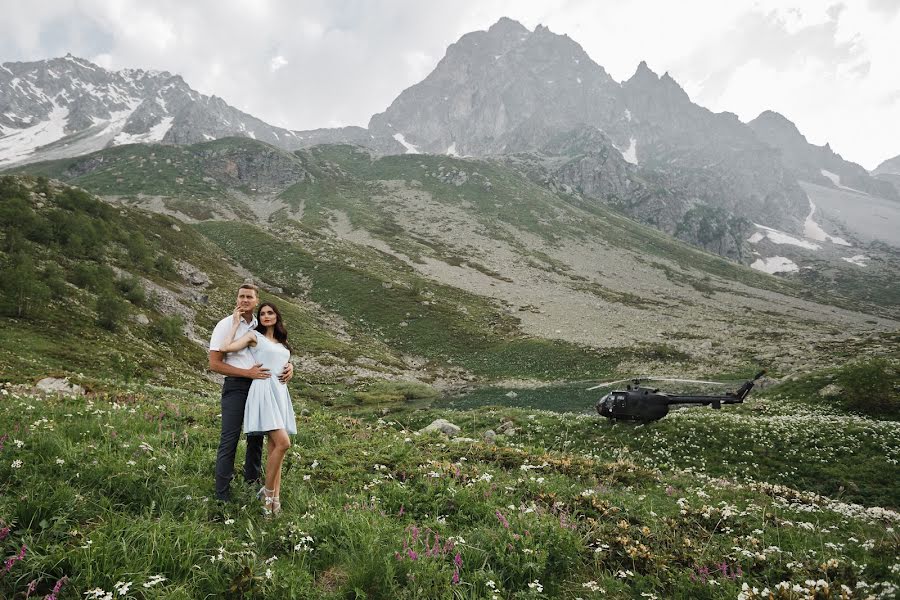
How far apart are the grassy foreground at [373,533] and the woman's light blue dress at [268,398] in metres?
1.22

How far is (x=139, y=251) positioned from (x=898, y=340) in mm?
122261

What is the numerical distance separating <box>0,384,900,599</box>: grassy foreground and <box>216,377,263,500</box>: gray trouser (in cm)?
34

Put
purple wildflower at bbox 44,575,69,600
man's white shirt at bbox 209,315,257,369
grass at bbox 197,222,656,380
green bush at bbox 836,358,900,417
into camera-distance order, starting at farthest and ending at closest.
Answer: grass at bbox 197,222,656,380
green bush at bbox 836,358,900,417
man's white shirt at bbox 209,315,257,369
purple wildflower at bbox 44,575,69,600

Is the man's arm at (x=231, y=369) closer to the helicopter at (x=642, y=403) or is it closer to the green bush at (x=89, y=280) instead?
the helicopter at (x=642, y=403)

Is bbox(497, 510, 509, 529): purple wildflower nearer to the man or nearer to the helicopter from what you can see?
the man

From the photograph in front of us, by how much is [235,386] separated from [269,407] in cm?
91

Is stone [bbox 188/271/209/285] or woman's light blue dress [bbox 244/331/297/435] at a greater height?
stone [bbox 188/271/209/285]

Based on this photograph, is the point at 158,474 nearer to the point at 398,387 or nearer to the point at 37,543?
the point at 37,543

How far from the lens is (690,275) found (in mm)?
182250

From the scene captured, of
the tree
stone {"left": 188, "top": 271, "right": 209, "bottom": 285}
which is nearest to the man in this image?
the tree

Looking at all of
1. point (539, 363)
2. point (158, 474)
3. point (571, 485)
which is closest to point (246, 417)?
point (158, 474)

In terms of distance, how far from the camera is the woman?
705cm

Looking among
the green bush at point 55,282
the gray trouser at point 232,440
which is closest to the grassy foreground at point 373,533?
the gray trouser at point 232,440

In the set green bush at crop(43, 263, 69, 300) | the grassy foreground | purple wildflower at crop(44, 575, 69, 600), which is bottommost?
the grassy foreground
